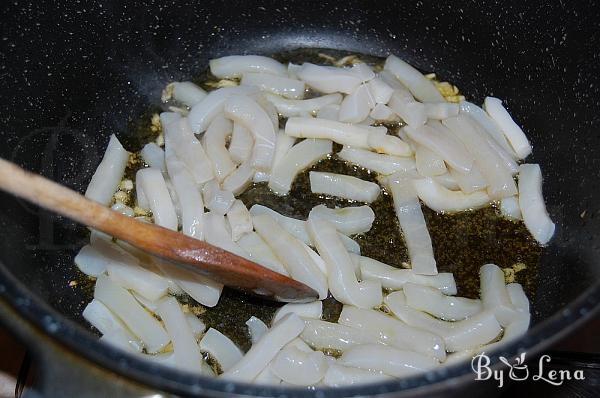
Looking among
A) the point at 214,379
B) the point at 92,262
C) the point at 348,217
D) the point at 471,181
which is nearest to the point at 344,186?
the point at 348,217

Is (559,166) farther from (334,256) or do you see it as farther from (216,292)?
(216,292)

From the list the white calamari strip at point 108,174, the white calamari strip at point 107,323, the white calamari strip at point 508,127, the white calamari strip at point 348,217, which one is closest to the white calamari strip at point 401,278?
the white calamari strip at point 348,217

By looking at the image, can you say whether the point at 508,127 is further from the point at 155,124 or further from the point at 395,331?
the point at 155,124

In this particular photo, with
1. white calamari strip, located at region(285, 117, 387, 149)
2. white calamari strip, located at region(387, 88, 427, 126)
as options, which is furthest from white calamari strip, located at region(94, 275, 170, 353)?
white calamari strip, located at region(387, 88, 427, 126)

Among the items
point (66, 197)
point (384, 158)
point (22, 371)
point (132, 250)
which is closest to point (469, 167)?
point (384, 158)

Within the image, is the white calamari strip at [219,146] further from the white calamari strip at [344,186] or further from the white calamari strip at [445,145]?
the white calamari strip at [445,145]
